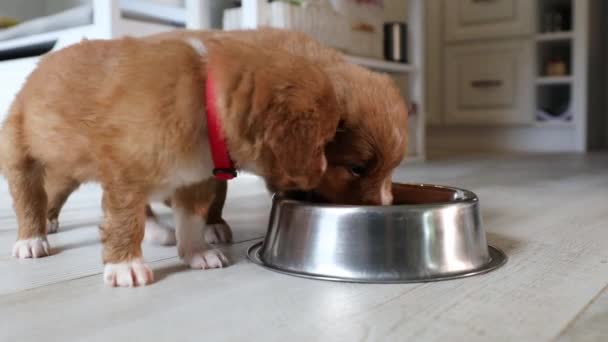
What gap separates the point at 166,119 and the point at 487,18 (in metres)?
5.52

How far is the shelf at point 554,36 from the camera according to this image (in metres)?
5.67

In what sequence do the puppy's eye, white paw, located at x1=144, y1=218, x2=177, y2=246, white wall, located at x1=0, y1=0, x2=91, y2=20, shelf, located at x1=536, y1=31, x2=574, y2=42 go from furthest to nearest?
shelf, located at x1=536, y1=31, x2=574, y2=42
white wall, located at x1=0, y1=0, x2=91, y2=20
white paw, located at x1=144, y1=218, x2=177, y2=246
the puppy's eye

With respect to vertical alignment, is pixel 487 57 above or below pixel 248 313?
above

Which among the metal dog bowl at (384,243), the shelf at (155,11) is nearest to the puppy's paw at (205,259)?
the metal dog bowl at (384,243)

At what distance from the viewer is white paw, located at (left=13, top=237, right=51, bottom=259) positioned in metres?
1.58

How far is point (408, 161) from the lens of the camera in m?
4.74

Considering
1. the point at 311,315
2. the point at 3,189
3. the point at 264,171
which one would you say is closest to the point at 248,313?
the point at 311,315

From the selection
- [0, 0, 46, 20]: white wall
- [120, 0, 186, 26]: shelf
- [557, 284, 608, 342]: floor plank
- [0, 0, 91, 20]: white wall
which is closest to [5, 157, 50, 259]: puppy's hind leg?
[557, 284, 608, 342]: floor plank

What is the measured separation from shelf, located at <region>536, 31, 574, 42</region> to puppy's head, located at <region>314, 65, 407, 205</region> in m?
4.88

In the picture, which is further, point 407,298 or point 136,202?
point 136,202

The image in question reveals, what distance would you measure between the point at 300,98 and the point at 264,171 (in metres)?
0.19

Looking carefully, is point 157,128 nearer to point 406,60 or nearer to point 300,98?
point 300,98

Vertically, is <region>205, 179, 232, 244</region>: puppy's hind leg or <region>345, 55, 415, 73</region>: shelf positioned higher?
<region>345, 55, 415, 73</region>: shelf

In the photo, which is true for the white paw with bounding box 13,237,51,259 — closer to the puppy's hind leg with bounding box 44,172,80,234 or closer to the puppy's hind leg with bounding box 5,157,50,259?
the puppy's hind leg with bounding box 5,157,50,259
